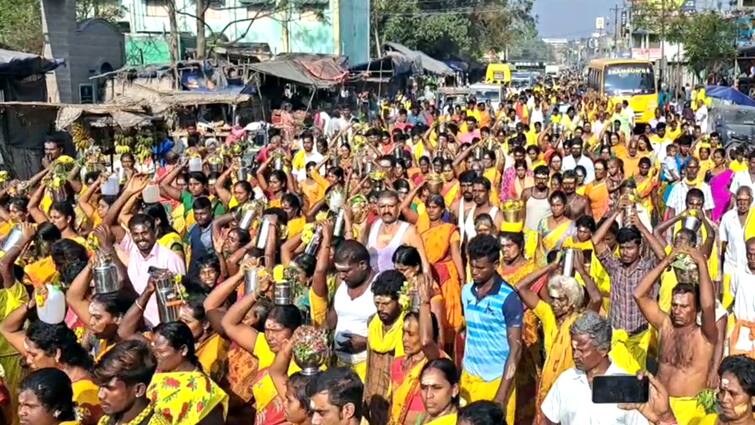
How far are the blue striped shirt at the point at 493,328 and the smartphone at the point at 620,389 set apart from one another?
5.44 ft

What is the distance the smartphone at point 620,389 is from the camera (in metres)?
3.07

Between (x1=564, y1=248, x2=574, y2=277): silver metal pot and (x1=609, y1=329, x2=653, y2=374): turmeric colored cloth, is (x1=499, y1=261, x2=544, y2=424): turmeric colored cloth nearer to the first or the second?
(x1=564, y1=248, x2=574, y2=277): silver metal pot

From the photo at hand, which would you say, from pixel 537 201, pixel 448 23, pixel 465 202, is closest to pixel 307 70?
pixel 537 201

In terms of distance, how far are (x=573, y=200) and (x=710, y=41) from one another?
32132 millimetres

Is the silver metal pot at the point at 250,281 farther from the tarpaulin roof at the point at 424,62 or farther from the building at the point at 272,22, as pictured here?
the tarpaulin roof at the point at 424,62

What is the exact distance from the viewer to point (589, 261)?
20.6ft

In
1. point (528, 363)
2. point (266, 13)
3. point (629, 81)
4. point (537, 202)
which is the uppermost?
point (266, 13)

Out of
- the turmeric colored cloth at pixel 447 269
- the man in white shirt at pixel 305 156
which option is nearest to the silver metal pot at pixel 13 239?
the turmeric colored cloth at pixel 447 269

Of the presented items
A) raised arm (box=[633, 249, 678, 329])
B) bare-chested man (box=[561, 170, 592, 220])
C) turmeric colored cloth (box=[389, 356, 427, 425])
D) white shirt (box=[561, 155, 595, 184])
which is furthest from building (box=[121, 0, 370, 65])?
turmeric colored cloth (box=[389, 356, 427, 425])

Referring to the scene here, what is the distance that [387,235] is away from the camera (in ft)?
20.6

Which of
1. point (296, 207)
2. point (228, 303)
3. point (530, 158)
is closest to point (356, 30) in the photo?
point (530, 158)

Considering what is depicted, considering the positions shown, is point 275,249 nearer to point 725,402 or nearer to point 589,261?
point 589,261

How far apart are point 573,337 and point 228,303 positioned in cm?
213

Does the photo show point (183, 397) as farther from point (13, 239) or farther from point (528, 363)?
point (13, 239)
